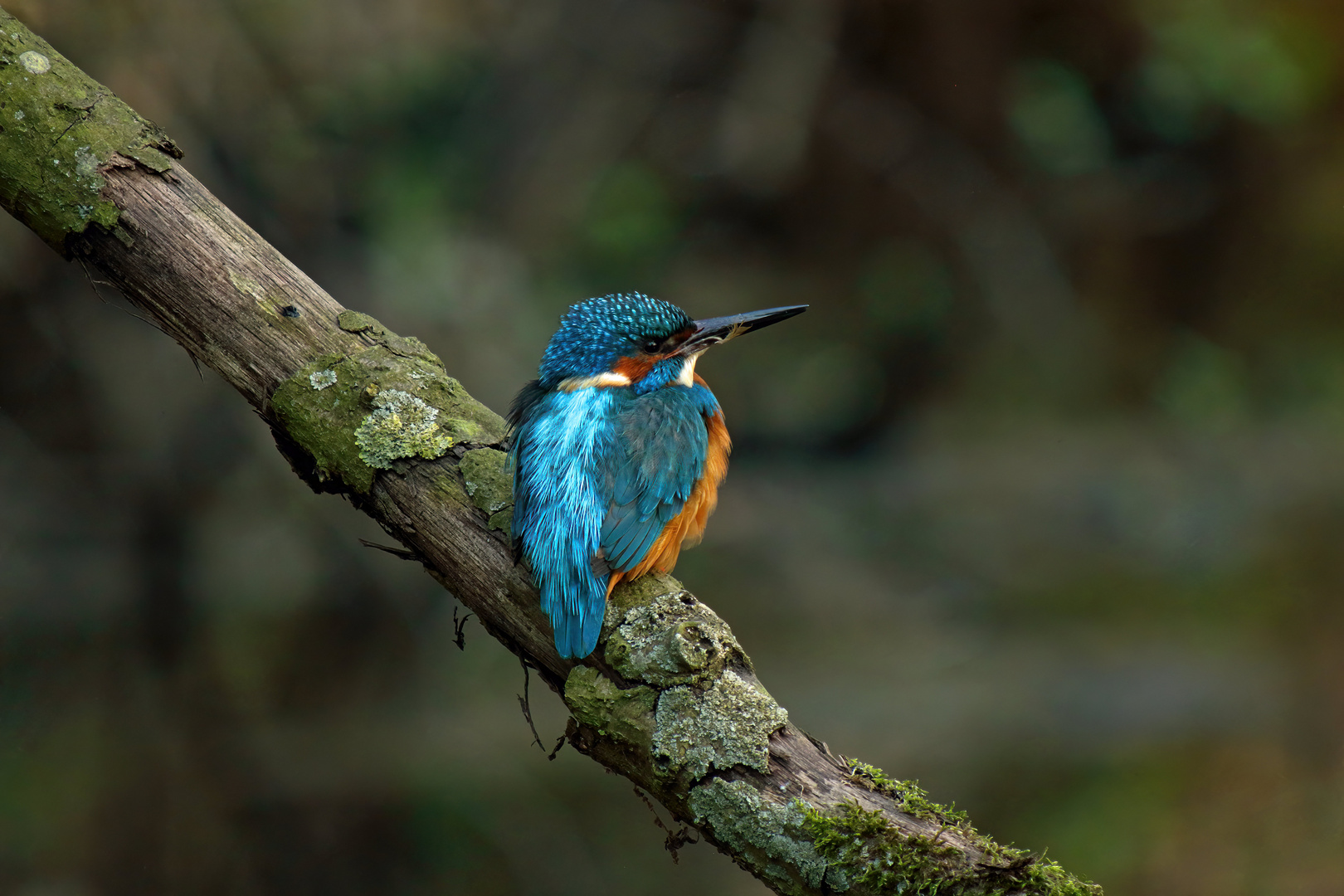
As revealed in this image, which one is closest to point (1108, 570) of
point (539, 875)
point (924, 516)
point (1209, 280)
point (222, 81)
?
point (924, 516)

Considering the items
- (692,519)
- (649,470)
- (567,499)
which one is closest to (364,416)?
(567,499)

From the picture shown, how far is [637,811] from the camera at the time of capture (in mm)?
3258

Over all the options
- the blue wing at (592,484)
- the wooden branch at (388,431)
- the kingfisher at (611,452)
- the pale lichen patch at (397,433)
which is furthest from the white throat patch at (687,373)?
the pale lichen patch at (397,433)

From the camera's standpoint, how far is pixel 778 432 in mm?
3580

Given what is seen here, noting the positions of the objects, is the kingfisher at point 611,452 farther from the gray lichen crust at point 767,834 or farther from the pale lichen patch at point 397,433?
the gray lichen crust at point 767,834

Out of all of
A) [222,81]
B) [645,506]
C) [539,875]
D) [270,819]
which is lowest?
[270,819]

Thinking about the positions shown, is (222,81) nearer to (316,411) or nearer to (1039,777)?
(316,411)

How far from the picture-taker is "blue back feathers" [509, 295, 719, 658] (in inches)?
58.9

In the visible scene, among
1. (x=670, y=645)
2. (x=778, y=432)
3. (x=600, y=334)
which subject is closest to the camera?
(x=670, y=645)

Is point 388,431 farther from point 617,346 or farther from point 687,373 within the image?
point 687,373

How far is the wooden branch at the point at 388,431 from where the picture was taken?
1356 mm

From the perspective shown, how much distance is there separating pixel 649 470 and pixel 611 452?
0.29 feet

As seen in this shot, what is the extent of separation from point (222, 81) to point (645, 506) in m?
2.49

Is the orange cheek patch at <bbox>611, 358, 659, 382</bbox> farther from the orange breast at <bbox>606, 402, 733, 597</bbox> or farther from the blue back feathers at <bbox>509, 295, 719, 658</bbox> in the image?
the orange breast at <bbox>606, 402, 733, 597</bbox>
